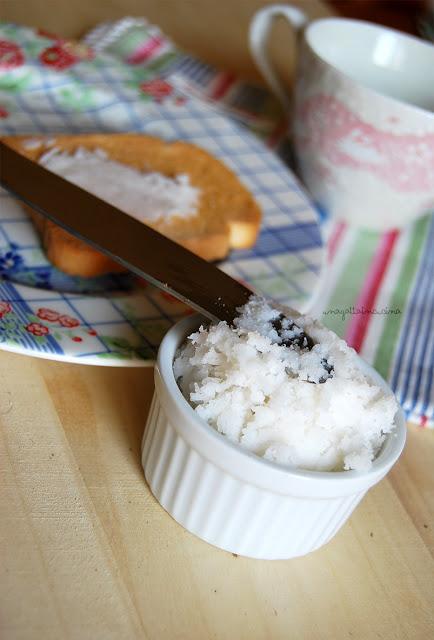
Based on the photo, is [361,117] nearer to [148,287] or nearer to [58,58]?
[148,287]

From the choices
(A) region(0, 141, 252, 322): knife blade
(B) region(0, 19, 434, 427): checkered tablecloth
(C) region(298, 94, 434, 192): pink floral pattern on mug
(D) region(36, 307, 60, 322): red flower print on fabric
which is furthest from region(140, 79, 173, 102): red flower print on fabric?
(D) region(36, 307, 60, 322): red flower print on fabric

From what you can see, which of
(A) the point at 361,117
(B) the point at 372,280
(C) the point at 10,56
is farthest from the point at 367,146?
(C) the point at 10,56

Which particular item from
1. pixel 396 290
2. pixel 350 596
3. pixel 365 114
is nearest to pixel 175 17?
pixel 365 114

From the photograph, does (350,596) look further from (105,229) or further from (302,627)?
(105,229)

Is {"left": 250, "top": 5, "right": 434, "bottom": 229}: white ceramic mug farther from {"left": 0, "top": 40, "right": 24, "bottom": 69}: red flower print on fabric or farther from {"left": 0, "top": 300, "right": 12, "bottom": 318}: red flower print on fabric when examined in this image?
{"left": 0, "top": 300, "right": 12, "bottom": 318}: red flower print on fabric

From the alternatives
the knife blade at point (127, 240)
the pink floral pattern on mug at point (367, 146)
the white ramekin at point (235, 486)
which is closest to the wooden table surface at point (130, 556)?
the white ramekin at point (235, 486)
